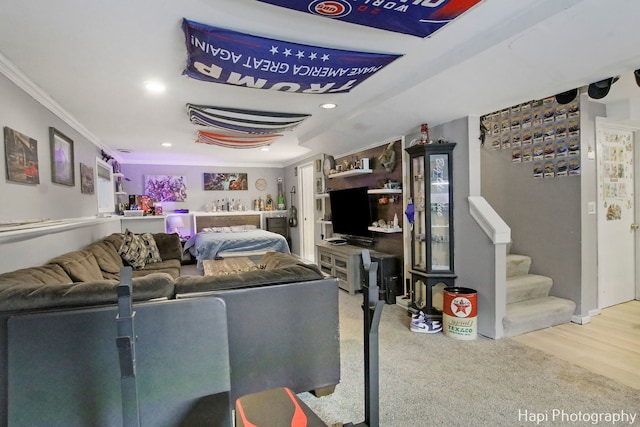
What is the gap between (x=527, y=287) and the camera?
11.7ft

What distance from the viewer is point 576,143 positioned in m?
3.42

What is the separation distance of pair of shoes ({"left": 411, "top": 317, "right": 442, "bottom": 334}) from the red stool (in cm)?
203

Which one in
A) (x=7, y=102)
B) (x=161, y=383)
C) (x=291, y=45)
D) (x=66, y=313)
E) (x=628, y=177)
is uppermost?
(x=291, y=45)

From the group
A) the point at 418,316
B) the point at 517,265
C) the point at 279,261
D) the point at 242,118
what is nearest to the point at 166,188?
the point at 242,118

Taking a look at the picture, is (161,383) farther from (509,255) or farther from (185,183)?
(185,183)

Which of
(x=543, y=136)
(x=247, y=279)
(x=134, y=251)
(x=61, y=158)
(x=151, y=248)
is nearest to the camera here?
(x=247, y=279)

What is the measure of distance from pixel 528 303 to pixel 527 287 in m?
0.18

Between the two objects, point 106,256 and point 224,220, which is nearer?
point 106,256

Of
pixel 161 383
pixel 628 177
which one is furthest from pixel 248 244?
pixel 628 177

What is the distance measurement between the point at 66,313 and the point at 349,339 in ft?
7.33

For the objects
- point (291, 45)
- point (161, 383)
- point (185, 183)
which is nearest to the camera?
point (161, 383)

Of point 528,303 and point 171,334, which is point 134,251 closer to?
point 171,334

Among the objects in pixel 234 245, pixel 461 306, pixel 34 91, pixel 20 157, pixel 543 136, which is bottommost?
pixel 461 306

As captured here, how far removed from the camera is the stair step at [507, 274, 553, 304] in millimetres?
3510
